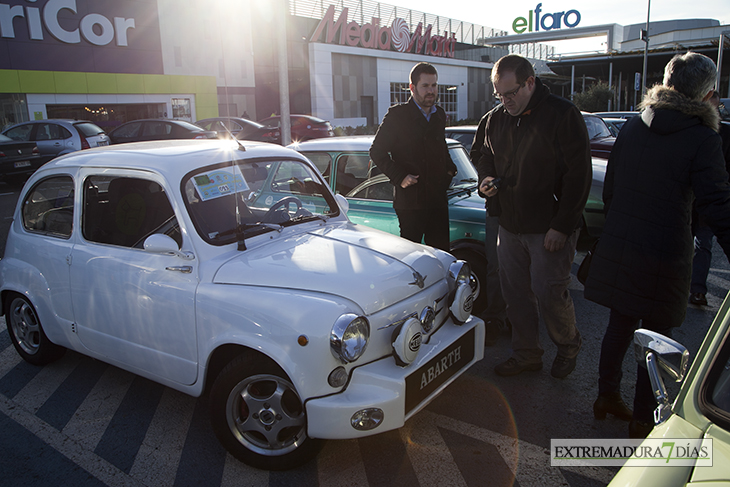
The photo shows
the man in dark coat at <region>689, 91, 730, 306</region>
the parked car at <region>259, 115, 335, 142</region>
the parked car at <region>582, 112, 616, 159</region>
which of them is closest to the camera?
the man in dark coat at <region>689, 91, 730, 306</region>

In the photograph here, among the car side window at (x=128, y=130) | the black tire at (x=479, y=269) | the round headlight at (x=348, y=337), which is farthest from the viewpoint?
the car side window at (x=128, y=130)

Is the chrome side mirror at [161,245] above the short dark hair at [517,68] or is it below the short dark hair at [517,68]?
below

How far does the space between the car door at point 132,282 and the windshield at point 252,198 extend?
0.20 metres

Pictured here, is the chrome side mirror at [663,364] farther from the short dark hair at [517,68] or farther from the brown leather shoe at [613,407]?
the short dark hair at [517,68]

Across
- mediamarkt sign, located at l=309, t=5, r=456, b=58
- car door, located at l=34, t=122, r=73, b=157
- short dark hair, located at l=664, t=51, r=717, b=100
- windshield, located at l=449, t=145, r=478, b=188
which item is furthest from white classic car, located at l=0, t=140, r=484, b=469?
mediamarkt sign, located at l=309, t=5, r=456, b=58

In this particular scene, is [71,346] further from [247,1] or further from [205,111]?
[247,1]

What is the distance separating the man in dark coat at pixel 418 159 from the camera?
4395 millimetres

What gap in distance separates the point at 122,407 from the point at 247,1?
28021mm

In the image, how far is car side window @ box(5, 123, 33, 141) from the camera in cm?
1409

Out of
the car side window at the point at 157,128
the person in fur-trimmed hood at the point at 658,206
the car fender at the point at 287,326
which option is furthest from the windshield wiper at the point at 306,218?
the car side window at the point at 157,128

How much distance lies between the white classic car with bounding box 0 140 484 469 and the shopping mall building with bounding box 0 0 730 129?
11881 millimetres

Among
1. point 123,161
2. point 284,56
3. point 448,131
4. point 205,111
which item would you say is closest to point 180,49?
point 205,111

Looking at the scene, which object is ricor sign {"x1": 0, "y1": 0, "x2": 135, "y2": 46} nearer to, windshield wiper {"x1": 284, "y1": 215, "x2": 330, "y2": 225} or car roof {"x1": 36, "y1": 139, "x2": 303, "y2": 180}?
car roof {"x1": 36, "y1": 139, "x2": 303, "y2": 180}

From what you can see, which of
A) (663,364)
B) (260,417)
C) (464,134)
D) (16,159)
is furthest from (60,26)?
(663,364)
